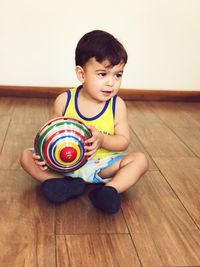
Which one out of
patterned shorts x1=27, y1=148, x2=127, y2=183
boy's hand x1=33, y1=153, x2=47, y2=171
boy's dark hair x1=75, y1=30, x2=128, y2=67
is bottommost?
patterned shorts x1=27, y1=148, x2=127, y2=183

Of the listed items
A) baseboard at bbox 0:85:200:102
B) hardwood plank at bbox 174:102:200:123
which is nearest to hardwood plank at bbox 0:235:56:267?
hardwood plank at bbox 174:102:200:123

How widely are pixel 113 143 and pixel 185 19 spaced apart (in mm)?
1504

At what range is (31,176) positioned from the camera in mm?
1460

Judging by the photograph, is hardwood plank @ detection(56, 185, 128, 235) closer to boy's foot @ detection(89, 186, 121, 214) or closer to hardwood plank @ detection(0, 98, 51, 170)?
boy's foot @ detection(89, 186, 121, 214)

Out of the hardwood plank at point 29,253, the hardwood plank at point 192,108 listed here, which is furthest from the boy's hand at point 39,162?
the hardwood plank at point 192,108

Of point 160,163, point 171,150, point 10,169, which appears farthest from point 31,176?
point 171,150

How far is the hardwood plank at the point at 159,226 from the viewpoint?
1062 millimetres

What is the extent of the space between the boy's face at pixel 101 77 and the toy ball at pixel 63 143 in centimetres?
15

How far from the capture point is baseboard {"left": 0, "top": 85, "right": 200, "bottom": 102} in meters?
2.64

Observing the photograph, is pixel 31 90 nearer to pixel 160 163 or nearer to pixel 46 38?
pixel 46 38

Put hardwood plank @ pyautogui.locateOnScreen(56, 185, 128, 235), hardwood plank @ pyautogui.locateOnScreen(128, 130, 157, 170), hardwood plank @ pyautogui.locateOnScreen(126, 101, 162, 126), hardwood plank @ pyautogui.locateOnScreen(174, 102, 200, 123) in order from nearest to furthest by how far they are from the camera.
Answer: hardwood plank @ pyautogui.locateOnScreen(56, 185, 128, 235) < hardwood plank @ pyautogui.locateOnScreen(128, 130, 157, 170) < hardwood plank @ pyautogui.locateOnScreen(126, 101, 162, 126) < hardwood plank @ pyautogui.locateOnScreen(174, 102, 200, 123)

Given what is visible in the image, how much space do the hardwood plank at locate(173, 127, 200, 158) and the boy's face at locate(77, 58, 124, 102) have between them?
2.08ft

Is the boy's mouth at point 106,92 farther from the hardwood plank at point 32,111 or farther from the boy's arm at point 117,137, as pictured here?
the hardwood plank at point 32,111

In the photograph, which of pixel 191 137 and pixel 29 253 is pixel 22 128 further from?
pixel 29 253
